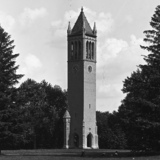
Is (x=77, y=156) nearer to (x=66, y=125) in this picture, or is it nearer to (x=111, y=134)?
(x=66, y=125)

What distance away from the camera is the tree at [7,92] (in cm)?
4375

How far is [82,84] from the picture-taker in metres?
84.5

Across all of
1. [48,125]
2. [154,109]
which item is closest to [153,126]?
[154,109]

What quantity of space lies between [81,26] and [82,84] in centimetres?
1072

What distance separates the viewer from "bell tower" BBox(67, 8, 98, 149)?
271 feet

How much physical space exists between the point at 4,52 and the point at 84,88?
39413mm

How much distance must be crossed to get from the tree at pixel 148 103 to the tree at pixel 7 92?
10.9 metres

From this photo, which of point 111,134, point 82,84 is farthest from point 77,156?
point 111,134

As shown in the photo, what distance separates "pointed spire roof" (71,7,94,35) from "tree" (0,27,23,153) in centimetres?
4181

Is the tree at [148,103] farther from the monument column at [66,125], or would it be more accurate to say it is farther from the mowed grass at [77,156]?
the monument column at [66,125]

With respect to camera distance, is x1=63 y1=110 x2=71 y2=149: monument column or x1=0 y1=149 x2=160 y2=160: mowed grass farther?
x1=63 y1=110 x2=71 y2=149: monument column

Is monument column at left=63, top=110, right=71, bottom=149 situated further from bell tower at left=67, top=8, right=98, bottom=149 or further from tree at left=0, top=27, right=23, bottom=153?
tree at left=0, top=27, right=23, bottom=153

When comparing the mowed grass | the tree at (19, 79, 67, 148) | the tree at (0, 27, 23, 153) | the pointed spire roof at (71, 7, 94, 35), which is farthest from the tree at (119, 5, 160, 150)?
the pointed spire roof at (71, 7, 94, 35)

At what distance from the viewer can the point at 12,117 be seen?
146 ft
